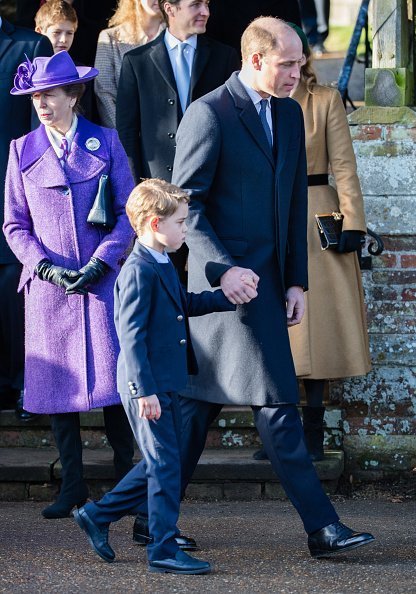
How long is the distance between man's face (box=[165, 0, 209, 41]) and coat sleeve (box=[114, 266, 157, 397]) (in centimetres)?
206

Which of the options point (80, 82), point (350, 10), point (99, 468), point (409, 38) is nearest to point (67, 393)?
point (99, 468)

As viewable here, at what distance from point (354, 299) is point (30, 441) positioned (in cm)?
171

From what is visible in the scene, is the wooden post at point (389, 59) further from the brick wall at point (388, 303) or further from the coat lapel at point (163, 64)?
the coat lapel at point (163, 64)

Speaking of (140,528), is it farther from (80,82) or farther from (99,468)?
(80,82)

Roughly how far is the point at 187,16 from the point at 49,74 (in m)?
1.07

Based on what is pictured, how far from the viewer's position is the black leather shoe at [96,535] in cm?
531

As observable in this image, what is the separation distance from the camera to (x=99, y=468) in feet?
21.7

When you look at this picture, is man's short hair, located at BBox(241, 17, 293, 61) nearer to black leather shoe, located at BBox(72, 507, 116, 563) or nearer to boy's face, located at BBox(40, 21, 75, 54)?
black leather shoe, located at BBox(72, 507, 116, 563)

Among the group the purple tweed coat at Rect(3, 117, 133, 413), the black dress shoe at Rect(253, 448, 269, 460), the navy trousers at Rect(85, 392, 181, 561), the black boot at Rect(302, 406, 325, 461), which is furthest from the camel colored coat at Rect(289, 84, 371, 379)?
the navy trousers at Rect(85, 392, 181, 561)

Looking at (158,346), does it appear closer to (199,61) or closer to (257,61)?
(257,61)

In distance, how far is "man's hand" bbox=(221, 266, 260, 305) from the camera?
16.9ft

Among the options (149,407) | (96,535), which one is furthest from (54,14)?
(96,535)

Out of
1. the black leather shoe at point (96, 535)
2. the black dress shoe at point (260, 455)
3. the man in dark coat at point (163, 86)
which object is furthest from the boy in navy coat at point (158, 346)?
the man in dark coat at point (163, 86)

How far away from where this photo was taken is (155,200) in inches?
201
